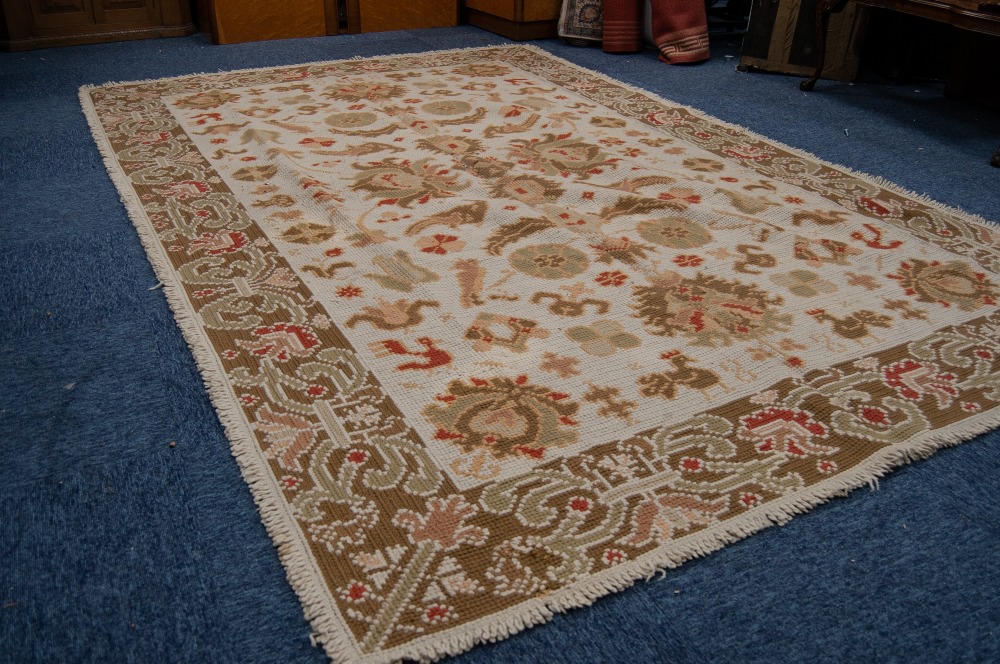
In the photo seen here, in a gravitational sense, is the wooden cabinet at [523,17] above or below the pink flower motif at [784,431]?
above

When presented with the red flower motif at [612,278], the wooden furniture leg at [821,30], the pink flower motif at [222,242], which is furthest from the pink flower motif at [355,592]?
the wooden furniture leg at [821,30]

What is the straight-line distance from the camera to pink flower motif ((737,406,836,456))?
1.20 m

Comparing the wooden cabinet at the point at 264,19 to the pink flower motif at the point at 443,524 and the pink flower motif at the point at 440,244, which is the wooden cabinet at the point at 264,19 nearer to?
the pink flower motif at the point at 440,244

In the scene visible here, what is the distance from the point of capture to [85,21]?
3.66m

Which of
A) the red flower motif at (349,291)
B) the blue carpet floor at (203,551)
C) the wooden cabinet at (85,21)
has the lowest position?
the blue carpet floor at (203,551)

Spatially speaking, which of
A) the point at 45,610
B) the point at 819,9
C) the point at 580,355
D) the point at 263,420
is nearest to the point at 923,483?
the point at 580,355

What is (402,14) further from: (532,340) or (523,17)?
(532,340)

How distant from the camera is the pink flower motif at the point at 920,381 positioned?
133cm

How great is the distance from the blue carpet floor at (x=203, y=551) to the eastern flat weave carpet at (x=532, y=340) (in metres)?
0.04

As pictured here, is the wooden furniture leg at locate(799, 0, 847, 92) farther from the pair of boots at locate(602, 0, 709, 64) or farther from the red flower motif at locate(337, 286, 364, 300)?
the red flower motif at locate(337, 286, 364, 300)

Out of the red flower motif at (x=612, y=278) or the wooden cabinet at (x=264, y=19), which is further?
the wooden cabinet at (x=264, y=19)

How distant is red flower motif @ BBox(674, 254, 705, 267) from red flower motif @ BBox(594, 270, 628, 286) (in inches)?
5.5

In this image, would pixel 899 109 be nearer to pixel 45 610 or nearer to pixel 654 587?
pixel 654 587

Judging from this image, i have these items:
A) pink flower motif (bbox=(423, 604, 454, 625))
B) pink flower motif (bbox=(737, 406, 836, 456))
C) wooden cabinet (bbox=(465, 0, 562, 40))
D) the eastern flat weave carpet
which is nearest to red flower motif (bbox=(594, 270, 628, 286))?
the eastern flat weave carpet
